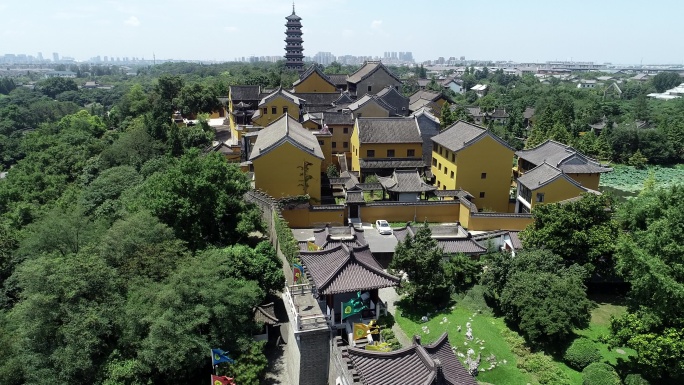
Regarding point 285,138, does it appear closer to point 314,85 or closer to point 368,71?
point 314,85

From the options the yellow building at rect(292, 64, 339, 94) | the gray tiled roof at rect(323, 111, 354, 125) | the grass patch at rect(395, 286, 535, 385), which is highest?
the yellow building at rect(292, 64, 339, 94)

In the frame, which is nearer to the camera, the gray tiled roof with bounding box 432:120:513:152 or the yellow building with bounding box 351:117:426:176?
the gray tiled roof with bounding box 432:120:513:152

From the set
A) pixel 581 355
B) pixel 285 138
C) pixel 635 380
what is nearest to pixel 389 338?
pixel 581 355

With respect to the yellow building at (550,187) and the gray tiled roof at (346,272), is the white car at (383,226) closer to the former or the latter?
the yellow building at (550,187)

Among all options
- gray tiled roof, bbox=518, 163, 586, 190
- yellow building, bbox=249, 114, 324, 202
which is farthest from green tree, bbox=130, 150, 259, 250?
gray tiled roof, bbox=518, 163, 586, 190

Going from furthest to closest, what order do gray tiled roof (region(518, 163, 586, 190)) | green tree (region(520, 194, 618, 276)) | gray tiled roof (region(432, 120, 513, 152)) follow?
gray tiled roof (region(432, 120, 513, 152)) < gray tiled roof (region(518, 163, 586, 190)) < green tree (region(520, 194, 618, 276))

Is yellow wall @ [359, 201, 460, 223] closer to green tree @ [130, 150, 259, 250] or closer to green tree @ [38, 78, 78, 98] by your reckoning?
green tree @ [130, 150, 259, 250]
